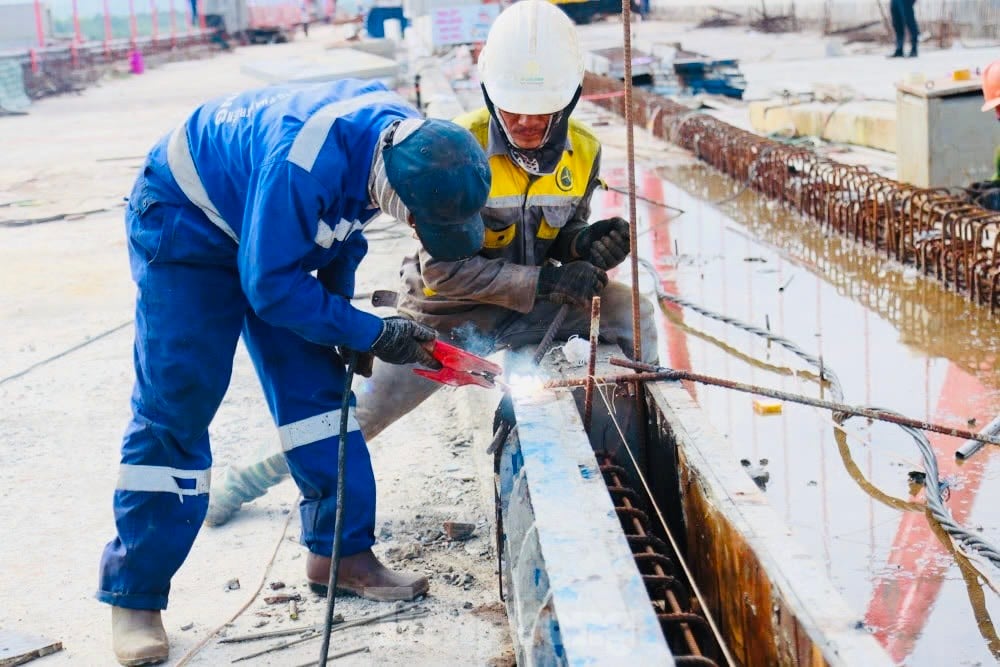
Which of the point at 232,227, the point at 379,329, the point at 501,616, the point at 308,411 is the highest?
the point at 232,227

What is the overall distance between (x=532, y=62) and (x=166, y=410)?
1.68 meters

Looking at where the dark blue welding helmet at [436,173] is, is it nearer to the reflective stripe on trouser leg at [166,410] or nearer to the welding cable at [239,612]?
the reflective stripe on trouser leg at [166,410]

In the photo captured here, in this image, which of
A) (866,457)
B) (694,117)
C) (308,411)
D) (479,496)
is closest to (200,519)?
(308,411)

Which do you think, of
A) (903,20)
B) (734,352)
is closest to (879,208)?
(734,352)

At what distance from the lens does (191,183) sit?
143 inches

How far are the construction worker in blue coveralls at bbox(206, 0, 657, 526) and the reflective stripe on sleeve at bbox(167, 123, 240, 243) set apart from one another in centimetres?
82

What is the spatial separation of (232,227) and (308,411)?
0.65m

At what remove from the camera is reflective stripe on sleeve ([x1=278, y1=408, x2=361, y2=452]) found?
3914 mm

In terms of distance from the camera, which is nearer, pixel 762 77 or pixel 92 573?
pixel 92 573

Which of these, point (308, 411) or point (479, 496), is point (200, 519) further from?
point (479, 496)

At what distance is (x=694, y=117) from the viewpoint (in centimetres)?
1386

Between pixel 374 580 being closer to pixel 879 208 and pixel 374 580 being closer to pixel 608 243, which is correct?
pixel 608 243

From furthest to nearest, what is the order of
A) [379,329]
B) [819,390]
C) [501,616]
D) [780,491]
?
[819,390]
[780,491]
[501,616]
[379,329]

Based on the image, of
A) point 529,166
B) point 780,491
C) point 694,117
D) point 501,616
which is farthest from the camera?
point 694,117
